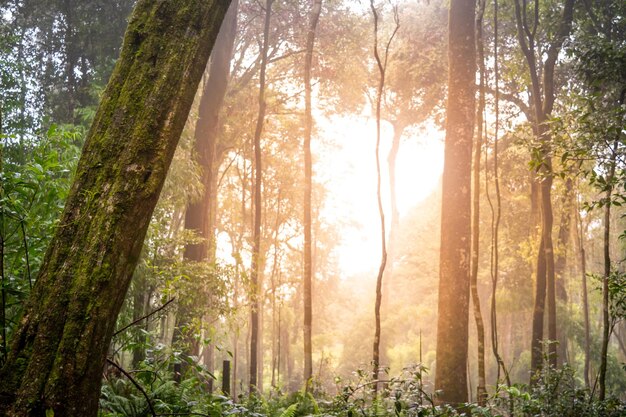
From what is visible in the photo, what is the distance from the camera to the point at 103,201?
8.41 feet

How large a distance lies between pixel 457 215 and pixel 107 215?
716 cm

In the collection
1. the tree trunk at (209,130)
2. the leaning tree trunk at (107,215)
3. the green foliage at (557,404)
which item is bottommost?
the green foliage at (557,404)

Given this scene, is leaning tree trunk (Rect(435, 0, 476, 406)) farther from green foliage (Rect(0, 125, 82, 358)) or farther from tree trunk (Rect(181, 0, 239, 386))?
green foliage (Rect(0, 125, 82, 358))

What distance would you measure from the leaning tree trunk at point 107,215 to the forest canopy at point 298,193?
0.03 feet

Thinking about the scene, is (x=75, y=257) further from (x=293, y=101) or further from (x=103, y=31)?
(x=293, y=101)

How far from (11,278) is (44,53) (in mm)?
14282

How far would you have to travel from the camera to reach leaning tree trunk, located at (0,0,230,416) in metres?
2.35

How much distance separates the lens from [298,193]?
27250 millimetres

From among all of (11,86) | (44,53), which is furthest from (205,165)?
(44,53)

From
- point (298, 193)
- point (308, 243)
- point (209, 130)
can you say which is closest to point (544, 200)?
point (308, 243)

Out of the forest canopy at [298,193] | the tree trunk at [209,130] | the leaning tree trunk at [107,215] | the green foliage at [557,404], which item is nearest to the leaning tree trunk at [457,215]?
the forest canopy at [298,193]

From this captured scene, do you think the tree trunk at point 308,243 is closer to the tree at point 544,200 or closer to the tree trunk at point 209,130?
the tree trunk at point 209,130

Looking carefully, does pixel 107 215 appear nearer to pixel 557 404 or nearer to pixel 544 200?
pixel 557 404

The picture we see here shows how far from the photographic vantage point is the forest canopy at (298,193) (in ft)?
8.70
